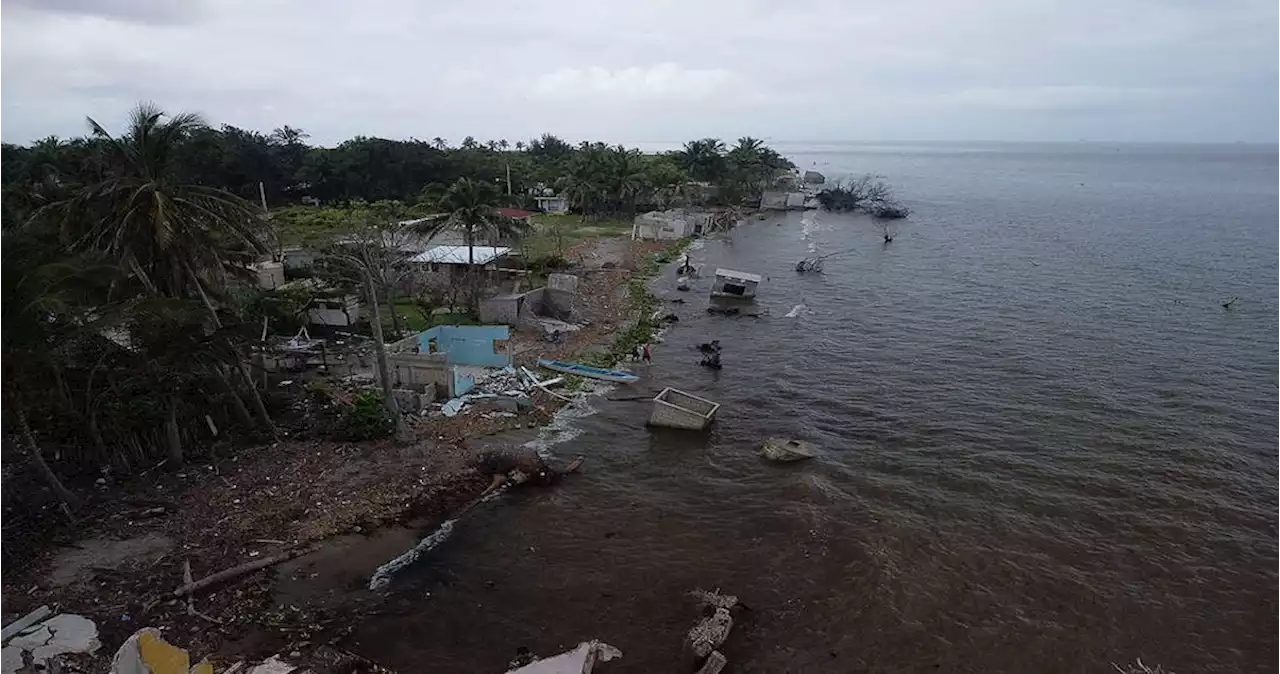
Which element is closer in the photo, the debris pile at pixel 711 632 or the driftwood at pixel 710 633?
the debris pile at pixel 711 632

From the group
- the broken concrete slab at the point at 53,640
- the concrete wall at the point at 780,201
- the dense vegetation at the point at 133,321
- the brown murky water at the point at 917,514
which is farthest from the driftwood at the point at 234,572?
the concrete wall at the point at 780,201

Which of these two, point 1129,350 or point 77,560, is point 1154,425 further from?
point 77,560

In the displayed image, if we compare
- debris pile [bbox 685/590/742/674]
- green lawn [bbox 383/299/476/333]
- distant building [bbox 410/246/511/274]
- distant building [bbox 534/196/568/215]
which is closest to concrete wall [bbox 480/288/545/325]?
green lawn [bbox 383/299/476/333]

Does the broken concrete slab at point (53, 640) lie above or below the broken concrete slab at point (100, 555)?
below

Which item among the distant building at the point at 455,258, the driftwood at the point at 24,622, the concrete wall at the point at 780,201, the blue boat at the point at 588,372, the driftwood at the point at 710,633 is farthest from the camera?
the concrete wall at the point at 780,201

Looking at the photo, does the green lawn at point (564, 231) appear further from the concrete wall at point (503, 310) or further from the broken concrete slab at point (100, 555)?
the broken concrete slab at point (100, 555)

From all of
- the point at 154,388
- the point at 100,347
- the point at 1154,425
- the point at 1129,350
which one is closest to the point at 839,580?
the point at 1154,425

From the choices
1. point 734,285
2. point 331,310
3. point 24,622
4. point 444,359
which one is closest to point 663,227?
point 734,285
